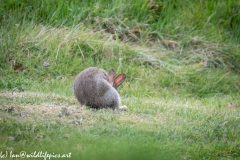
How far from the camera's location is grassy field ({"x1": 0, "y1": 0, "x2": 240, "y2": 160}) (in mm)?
6156

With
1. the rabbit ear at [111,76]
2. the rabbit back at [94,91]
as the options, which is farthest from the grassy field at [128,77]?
the rabbit ear at [111,76]

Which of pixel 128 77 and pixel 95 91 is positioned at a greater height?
pixel 95 91

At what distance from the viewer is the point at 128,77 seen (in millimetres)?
10688

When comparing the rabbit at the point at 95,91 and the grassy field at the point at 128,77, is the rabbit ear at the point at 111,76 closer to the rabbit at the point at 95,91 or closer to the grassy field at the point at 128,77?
the rabbit at the point at 95,91

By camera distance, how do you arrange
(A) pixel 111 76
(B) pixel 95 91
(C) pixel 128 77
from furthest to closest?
1. (C) pixel 128 77
2. (A) pixel 111 76
3. (B) pixel 95 91

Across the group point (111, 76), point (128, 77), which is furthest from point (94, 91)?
point (128, 77)

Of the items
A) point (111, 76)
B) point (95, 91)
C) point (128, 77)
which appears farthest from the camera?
point (128, 77)

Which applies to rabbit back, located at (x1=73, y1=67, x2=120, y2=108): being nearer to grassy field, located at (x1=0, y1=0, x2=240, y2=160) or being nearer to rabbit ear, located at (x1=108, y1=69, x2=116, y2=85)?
grassy field, located at (x1=0, y1=0, x2=240, y2=160)

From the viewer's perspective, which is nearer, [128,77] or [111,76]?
[111,76]

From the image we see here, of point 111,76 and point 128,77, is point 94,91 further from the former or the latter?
point 128,77

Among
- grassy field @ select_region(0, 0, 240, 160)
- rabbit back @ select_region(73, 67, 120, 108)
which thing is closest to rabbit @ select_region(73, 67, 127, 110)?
rabbit back @ select_region(73, 67, 120, 108)

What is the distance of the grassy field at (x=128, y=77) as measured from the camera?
616 centimetres

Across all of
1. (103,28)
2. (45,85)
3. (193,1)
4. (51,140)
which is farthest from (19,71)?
(193,1)

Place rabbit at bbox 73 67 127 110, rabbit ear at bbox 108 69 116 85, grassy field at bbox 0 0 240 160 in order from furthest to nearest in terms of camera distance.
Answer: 1. rabbit ear at bbox 108 69 116 85
2. rabbit at bbox 73 67 127 110
3. grassy field at bbox 0 0 240 160
